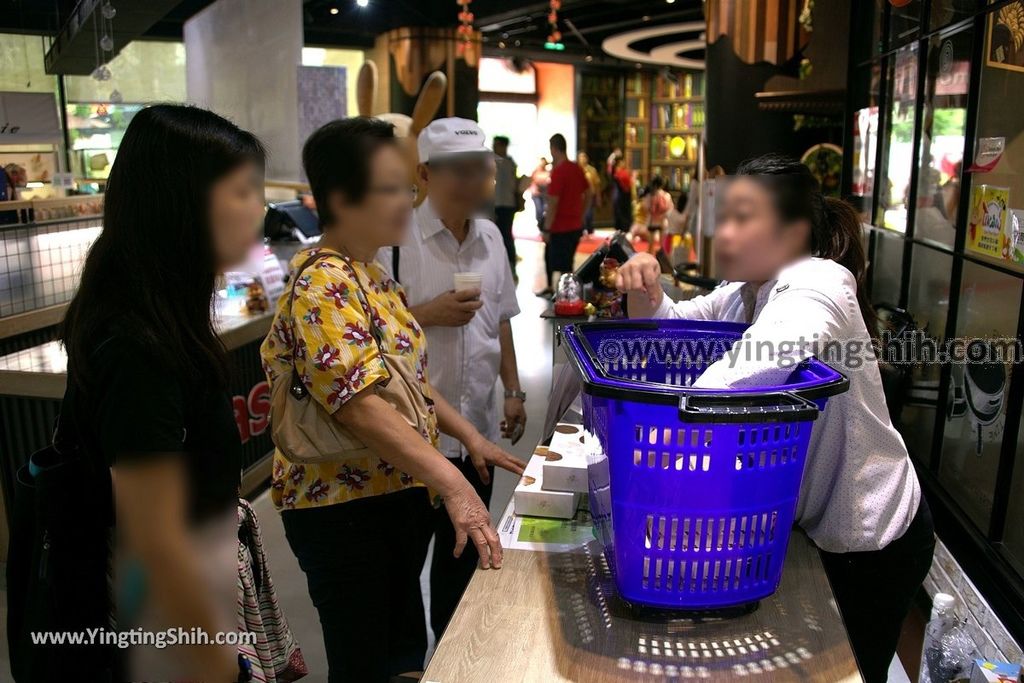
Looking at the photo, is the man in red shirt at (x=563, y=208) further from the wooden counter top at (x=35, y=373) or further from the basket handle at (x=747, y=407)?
the basket handle at (x=747, y=407)

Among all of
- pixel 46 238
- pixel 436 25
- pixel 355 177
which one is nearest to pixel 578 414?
pixel 355 177

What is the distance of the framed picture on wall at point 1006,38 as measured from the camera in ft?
7.79

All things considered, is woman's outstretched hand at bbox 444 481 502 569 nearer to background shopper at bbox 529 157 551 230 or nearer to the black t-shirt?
the black t-shirt

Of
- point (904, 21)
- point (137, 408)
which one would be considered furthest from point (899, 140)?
point (137, 408)

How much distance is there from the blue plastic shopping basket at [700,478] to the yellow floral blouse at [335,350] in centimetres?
52

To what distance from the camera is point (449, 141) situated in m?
2.36

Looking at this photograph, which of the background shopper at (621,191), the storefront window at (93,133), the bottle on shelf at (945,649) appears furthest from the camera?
the background shopper at (621,191)

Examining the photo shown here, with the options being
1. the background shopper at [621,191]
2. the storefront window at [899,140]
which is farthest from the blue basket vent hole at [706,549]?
the background shopper at [621,191]

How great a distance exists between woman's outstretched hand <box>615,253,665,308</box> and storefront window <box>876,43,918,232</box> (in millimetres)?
2064

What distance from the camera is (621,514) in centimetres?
119

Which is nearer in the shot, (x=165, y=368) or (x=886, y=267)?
(x=165, y=368)

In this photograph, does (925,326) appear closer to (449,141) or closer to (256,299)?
(449,141)

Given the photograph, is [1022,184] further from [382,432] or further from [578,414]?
[382,432]

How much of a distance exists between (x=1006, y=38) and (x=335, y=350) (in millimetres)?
2248
